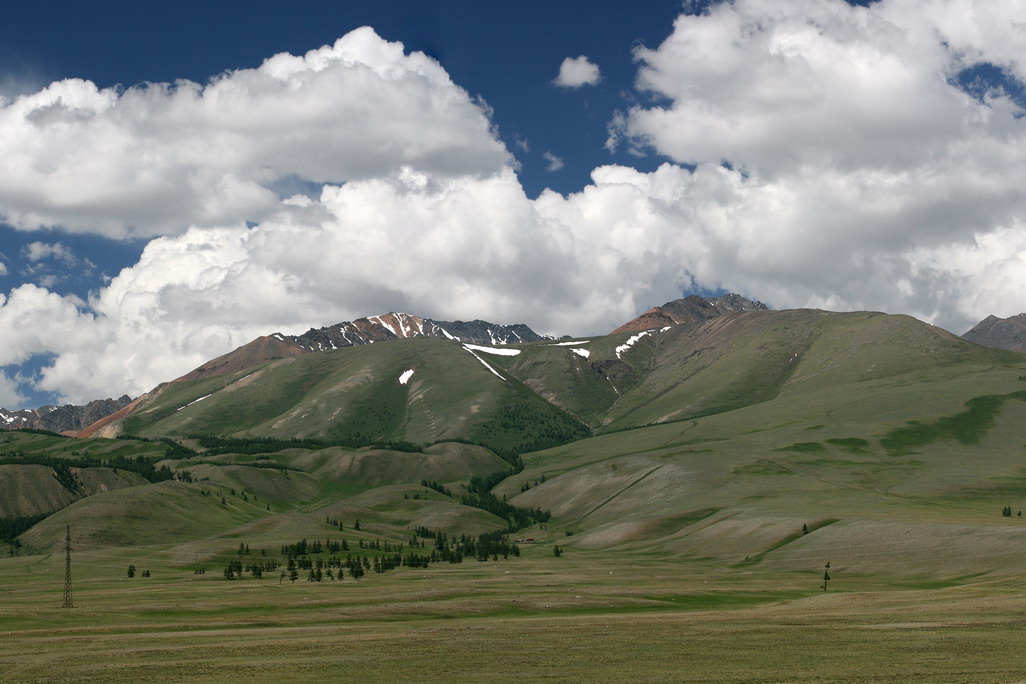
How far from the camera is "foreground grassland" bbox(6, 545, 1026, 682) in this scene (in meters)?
52.8

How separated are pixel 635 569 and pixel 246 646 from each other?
5160 inches

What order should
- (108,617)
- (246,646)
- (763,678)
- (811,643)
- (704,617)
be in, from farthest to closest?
(108,617), (704,617), (246,646), (811,643), (763,678)

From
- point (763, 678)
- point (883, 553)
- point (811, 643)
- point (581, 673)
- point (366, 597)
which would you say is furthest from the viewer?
point (883, 553)

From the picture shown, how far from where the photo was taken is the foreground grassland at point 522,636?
173ft

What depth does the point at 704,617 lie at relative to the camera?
288 ft

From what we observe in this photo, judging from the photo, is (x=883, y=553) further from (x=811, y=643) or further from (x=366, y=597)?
(x=811, y=643)

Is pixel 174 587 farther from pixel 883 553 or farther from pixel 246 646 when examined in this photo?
pixel 883 553

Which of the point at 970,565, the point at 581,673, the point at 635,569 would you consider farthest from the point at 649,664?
the point at 635,569

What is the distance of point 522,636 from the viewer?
71312 mm

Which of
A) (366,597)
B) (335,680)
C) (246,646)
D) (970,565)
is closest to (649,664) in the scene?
(335,680)

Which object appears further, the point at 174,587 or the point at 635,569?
the point at 635,569

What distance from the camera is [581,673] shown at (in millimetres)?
52531

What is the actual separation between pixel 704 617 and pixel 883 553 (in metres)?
109

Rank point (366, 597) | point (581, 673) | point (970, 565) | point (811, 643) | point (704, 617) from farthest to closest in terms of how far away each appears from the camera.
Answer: point (970, 565)
point (366, 597)
point (704, 617)
point (811, 643)
point (581, 673)
